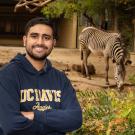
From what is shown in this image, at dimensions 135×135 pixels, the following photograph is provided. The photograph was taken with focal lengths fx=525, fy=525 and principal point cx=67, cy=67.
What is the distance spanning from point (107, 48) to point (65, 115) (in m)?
13.0

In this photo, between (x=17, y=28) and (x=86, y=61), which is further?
(x=17, y=28)

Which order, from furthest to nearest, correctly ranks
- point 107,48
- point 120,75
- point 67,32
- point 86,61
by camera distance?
1. point 67,32
2. point 86,61
3. point 107,48
4. point 120,75

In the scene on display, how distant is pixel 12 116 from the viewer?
3381 mm

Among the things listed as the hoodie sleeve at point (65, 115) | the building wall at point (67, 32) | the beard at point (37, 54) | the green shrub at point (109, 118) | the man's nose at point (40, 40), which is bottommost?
the building wall at point (67, 32)

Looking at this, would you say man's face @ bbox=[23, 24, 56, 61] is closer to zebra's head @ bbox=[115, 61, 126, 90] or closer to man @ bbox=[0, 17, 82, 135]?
man @ bbox=[0, 17, 82, 135]

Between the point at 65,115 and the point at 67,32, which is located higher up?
the point at 65,115

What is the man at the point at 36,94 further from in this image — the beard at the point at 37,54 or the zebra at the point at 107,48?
the zebra at the point at 107,48

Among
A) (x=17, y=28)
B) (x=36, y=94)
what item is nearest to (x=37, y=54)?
(x=36, y=94)

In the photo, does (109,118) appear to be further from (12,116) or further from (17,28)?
(17,28)

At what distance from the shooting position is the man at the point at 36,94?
11.1 feet

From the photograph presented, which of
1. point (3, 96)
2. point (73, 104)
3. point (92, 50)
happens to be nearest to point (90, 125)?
point (73, 104)

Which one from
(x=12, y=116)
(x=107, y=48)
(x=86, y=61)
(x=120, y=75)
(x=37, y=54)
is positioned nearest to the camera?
(x=12, y=116)

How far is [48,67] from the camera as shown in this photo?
11.9 ft

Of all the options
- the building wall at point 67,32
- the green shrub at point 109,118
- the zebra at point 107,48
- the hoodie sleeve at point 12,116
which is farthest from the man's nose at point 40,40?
the building wall at point 67,32
